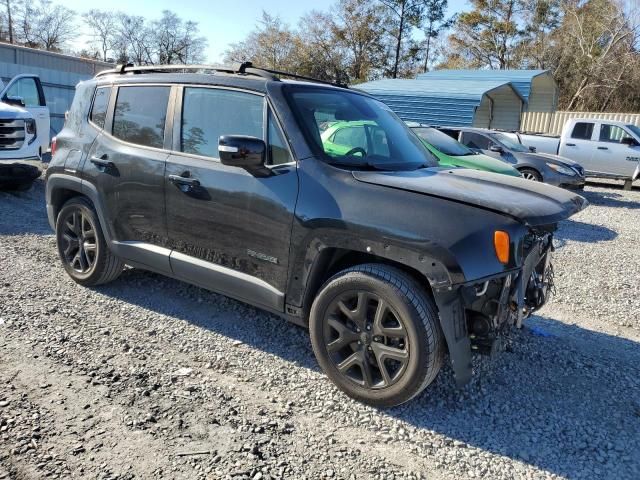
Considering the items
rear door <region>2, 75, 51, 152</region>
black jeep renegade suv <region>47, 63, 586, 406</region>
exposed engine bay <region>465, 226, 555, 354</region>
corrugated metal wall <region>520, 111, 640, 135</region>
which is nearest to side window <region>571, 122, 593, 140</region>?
corrugated metal wall <region>520, 111, 640, 135</region>

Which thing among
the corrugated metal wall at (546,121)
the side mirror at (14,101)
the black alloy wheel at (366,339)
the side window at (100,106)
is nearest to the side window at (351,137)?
the black alloy wheel at (366,339)

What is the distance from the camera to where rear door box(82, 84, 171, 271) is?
4133 mm

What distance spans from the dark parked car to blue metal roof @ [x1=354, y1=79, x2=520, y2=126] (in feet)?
22.6

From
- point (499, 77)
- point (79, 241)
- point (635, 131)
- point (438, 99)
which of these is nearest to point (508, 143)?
point (635, 131)

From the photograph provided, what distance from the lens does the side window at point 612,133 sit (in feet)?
50.1

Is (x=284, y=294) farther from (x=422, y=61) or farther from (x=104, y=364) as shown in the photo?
(x=422, y=61)

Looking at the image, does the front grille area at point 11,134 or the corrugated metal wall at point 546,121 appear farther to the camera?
the corrugated metal wall at point 546,121

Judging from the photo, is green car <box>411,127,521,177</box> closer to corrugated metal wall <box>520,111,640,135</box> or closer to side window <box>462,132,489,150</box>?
side window <box>462,132,489,150</box>

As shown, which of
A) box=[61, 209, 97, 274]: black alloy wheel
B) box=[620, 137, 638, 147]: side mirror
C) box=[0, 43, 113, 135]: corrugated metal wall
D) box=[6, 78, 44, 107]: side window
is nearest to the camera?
box=[61, 209, 97, 274]: black alloy wheel

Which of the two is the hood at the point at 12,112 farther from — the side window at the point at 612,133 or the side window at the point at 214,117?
the side window at the point at 612,133

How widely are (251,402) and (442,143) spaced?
23.9ft

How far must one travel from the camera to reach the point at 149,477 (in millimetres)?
2541

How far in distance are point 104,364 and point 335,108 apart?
2.38 meters

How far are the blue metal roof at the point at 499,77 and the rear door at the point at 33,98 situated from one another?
1745 centimetres
